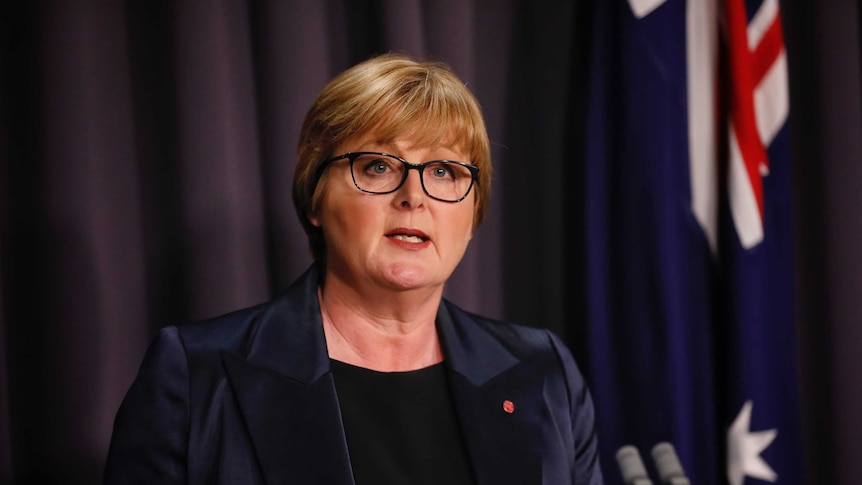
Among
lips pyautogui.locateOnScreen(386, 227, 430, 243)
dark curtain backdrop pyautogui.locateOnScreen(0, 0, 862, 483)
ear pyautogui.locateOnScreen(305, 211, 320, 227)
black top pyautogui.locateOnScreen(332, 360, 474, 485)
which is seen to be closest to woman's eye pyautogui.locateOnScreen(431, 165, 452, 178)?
lips pyautogui.locateOnScreen(386, 227, 430, 243)

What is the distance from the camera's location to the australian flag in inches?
72.5

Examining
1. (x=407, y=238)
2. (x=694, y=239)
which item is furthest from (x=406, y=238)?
(x=694, y=239)

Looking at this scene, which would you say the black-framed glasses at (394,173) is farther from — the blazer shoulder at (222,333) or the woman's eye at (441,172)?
the blazer shoulder at (222,333)

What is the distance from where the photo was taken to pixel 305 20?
1.87 metres

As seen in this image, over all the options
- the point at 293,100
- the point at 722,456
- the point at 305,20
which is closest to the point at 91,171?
the point at 293,100

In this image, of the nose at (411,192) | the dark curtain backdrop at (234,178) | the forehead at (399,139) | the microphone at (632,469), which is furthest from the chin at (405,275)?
the dark curtain backdrop at (234,178)

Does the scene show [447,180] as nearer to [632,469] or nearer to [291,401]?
[291,401]

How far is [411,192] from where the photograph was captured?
138 centimetres

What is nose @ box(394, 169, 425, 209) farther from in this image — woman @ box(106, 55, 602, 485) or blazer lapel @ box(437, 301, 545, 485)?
blazer lapel @ box(437, 301, 545, 485)

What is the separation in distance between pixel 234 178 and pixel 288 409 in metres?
0.67

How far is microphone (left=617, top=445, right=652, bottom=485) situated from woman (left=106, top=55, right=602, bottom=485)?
0.29 metres

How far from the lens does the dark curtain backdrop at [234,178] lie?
5.57 ft

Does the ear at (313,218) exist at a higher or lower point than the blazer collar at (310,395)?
higher

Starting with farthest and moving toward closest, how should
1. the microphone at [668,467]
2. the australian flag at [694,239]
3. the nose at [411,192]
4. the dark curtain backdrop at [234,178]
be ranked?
the australian flag at [694,239] → the dark curtain backdrop at [234,178] → the nose at [411,192] → the microphone at [668,467]
